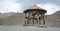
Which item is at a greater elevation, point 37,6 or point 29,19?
point 37,6

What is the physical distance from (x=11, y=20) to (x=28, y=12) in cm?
4187

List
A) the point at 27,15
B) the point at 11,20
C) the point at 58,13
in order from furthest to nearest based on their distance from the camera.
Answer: the point at 58,13, the point at 11,20, the point at 27,15

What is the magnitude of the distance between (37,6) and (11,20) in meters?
43.0

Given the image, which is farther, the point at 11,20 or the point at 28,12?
the point at 11,20

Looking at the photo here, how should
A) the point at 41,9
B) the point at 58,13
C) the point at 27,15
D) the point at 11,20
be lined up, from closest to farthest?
the point at 41,9 → the point at 27,15 → the point at 11,20 → the point at 58,13

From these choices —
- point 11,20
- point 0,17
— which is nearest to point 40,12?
point 11,20

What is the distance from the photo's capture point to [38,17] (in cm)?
2900

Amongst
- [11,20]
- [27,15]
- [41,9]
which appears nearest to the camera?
[41,9]

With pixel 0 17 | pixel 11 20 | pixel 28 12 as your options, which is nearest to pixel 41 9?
pixel 28 12

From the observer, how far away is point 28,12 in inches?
1151

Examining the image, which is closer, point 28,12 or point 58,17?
point 28,12

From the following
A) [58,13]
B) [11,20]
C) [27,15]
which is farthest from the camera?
[58,13]

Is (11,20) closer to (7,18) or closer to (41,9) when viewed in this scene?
(7,18)

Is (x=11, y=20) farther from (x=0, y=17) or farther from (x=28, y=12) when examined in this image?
(x=28, y=12)
